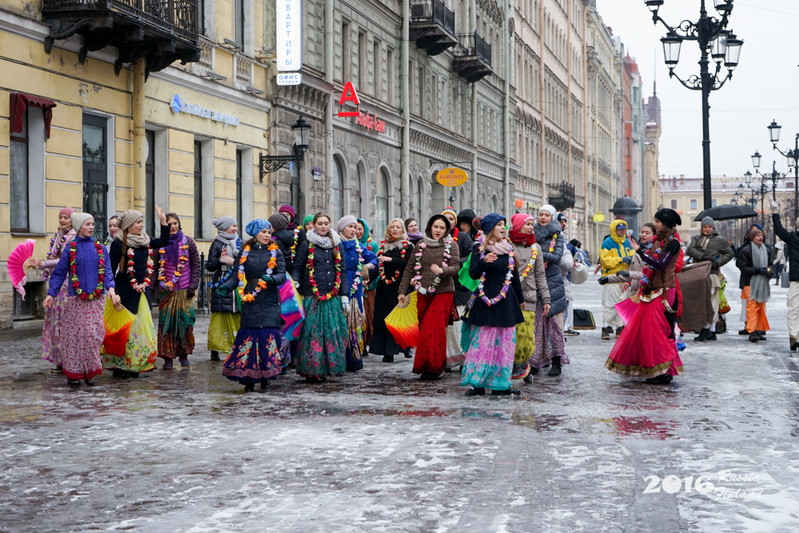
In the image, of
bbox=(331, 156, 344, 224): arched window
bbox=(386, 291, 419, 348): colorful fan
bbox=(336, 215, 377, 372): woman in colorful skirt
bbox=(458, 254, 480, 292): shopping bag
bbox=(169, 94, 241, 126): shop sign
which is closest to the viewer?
bbox=(458, 254, 480, 292): shopping bag

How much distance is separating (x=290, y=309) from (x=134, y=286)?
1.71 metres

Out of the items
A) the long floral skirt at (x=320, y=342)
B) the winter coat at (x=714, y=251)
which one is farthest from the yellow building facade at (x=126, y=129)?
the winter coat at (x=714, y=251)

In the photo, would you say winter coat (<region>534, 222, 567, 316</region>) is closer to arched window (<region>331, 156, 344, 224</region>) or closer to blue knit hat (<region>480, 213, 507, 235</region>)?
blue knit hat (<region>480, 213, 507, 235</region>)

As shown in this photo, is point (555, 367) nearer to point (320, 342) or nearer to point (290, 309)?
point (320, 342)

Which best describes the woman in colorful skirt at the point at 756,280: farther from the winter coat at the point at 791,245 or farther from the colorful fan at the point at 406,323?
the colorful fan at the point at 406,323

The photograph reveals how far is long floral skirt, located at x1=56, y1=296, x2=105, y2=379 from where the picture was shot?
10.6 meters

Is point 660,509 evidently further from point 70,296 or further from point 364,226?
point 364,226

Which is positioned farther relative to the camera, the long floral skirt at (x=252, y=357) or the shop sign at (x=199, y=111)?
the shop sign at (x=199, y=111)

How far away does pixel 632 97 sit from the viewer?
120 metres

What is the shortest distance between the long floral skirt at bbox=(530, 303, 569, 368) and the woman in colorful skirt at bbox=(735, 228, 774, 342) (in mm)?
5594

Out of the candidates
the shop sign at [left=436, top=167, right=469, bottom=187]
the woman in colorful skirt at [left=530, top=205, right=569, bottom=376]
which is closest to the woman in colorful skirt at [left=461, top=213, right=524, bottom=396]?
the woman in colorful skirt at [left=530, top=205, right=569, bottom=376]

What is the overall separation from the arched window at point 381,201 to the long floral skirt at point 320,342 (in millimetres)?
20957

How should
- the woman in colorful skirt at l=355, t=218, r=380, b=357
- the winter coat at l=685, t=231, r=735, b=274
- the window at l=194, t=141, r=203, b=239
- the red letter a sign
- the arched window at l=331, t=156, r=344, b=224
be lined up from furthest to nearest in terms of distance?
the arched window at l=331, t=156, r=344, b=224 → the red letter a sign → the window at l=194, t=141, r=203, b=239 → the winter coat at l=685, t=231, r=735, b=274 → the woman in colorful skirt at l=355, t=218, r=380, b=357

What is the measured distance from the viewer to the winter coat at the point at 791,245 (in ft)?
48.7
